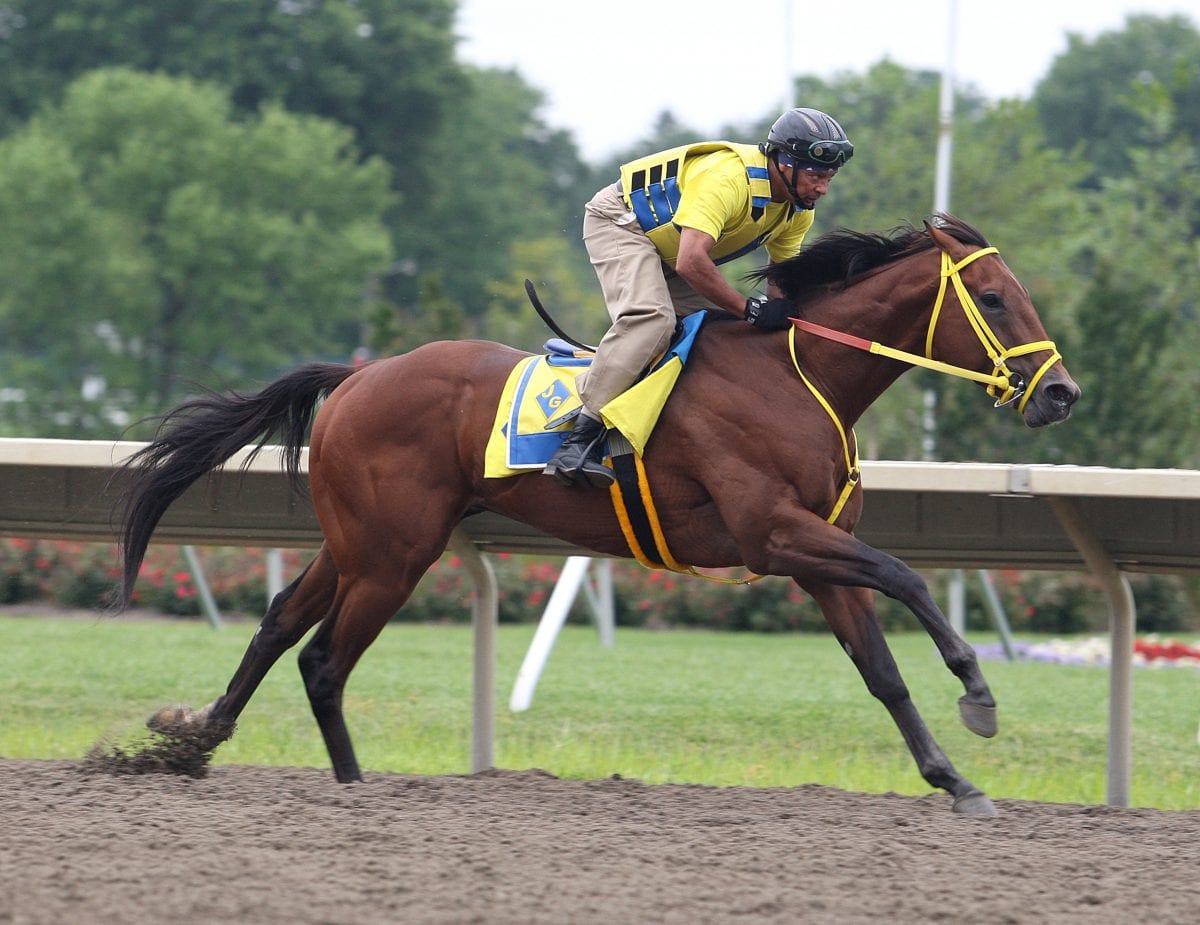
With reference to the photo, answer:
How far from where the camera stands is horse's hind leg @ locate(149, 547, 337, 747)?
18.6ft

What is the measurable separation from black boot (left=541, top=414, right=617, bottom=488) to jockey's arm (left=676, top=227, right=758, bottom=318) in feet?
1.83

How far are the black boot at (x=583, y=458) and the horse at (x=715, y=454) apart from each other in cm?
15

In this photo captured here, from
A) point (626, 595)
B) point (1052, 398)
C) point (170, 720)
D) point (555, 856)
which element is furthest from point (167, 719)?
point (626, 595)

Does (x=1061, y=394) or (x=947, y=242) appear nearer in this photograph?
(x=1061, y=394)

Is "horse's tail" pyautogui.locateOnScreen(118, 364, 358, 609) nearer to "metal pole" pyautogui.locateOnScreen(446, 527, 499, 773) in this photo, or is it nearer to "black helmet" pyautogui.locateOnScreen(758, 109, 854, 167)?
"metal pole" pyautogui.locateOnScreen(446, 527, 499, 773)

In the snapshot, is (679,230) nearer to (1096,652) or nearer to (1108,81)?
(1096,652)

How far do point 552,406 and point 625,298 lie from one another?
1.44 feet

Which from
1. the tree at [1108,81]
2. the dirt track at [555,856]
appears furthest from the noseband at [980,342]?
the tree at [1108,81]

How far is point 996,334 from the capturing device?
208 inches

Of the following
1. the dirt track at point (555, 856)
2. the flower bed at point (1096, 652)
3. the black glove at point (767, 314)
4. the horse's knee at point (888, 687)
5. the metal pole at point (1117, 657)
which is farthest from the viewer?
the flower bed at point (1096, 652)

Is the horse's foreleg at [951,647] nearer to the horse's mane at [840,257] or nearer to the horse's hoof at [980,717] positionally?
the horse's hoof at [980,717]

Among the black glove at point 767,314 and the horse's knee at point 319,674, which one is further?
the horse's knee at point 319,674

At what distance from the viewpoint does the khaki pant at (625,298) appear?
5402 mm

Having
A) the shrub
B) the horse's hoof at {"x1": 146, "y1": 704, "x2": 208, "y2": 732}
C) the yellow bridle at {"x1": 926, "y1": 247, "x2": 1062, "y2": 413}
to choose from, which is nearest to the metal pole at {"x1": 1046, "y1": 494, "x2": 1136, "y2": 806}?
the yellow bridle at {"x1": 926, "y1": 247, "x2": 1062, "y2": 413}
